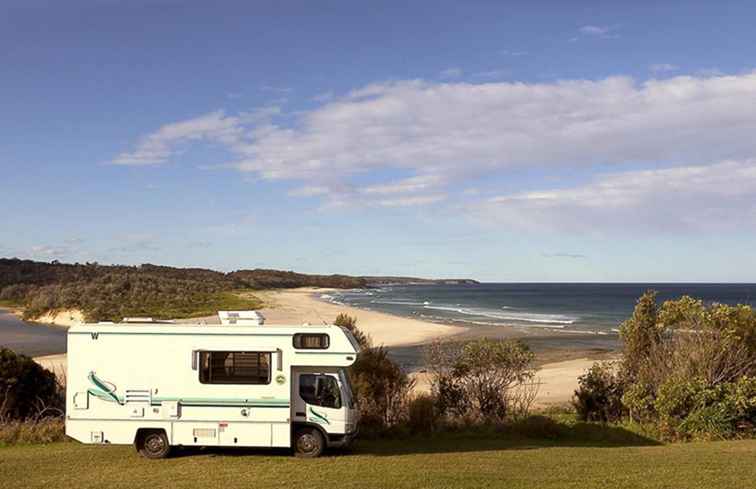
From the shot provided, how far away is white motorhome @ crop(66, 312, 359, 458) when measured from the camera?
14.4m

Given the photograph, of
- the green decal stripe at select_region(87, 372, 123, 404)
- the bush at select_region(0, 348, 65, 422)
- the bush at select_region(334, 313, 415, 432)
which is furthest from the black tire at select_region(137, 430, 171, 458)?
the bush at select_region(334, 313, 415, 432)

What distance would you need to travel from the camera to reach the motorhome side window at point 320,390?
48.1 ft

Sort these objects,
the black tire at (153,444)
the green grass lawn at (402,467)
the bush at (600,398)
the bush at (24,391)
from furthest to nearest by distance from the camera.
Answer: the bush at (600,398), the bush at (24,391), the black tire at (153,444), the green grass lawn at (402,467)

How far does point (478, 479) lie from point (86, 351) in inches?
312

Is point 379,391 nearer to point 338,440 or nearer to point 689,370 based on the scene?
point 338,440

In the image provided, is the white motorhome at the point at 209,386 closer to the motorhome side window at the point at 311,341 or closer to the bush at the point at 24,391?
the motorhome side window at the point at 311,341

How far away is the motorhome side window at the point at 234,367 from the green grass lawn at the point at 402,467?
58.3 inches

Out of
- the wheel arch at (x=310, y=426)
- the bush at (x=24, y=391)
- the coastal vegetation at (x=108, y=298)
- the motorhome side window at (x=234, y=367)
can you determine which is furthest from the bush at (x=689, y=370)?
the coastal vegetation at (x=108, y=298)

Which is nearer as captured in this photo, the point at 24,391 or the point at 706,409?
the point at 706,409

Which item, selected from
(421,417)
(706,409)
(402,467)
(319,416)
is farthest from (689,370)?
(319,416)

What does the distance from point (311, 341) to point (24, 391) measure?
349 inches

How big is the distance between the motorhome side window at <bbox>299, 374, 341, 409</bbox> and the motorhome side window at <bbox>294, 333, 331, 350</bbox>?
589 mm

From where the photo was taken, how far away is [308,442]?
1454cm

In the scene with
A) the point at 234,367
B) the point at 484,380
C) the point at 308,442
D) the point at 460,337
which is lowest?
the point at 460,337
